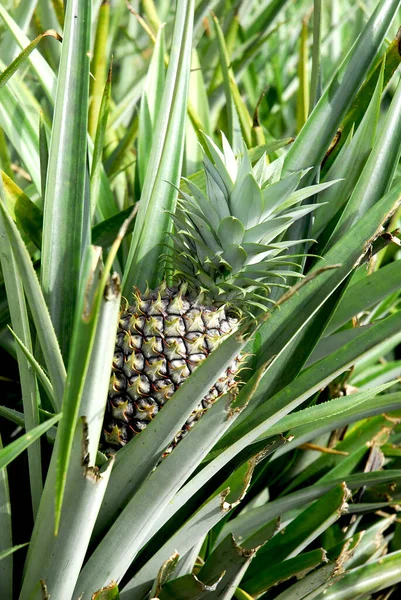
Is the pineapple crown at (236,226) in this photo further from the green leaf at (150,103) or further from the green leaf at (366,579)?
the green leaf at (366,579)

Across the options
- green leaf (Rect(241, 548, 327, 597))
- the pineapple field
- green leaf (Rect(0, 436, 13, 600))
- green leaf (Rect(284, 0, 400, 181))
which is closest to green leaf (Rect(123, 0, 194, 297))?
the pineapple field

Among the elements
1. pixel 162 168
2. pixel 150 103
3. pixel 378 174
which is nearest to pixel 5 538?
pixel 162 168

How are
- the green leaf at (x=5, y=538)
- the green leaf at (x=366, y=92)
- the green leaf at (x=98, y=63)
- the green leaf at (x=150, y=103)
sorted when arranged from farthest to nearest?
the green leaf at (x=98, y=63) → the green leaf at (x=150, y=103) → the green leaf at (x=366, y=92) → the green leaf at (x=5, y=538)

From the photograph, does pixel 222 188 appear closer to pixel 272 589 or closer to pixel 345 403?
pixel 345 403

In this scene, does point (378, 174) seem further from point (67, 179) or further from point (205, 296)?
point (67, 179)

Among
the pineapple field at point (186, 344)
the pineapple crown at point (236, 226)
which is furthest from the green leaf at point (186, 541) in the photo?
the pineapple crown at point (236, 226)

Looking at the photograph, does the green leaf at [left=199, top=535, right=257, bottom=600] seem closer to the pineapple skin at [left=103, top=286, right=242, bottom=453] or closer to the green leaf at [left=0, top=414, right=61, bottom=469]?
the pineapple skin at [left=103, top=286, right=242, bottom=453]

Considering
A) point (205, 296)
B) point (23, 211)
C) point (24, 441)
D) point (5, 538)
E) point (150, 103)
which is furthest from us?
point (150, 103)
